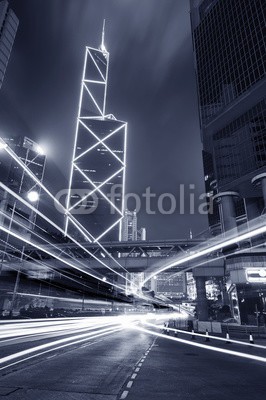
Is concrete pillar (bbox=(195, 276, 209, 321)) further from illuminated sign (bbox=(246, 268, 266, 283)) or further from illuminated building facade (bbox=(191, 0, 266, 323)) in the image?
illuminated sign (bbox=(246, 268, 266, 283))

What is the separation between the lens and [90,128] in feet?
482

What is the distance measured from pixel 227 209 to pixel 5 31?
347 feet

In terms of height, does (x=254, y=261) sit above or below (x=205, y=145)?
below

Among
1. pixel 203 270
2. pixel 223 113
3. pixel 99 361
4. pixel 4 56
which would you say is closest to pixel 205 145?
pixel 223 113

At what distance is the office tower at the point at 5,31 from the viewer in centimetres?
10494

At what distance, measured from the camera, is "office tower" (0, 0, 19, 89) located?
104938mm

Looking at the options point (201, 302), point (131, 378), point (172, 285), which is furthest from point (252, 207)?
point (172, 285)

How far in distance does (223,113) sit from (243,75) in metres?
10.5

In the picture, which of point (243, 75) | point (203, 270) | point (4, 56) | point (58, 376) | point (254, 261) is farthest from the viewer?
point (4, 56)

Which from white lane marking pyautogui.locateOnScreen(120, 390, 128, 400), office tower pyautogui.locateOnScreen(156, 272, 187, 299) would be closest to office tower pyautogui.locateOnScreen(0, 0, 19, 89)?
white lane marking pyautogui.locateOnScreen(120, 390, 128, 400)

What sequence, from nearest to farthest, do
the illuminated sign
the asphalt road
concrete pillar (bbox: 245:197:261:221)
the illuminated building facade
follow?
1. the asphalt road
2. the illuminated sign
3. the illuminated building facade
4. concrete pillar (bbox: 245:197:261:221)

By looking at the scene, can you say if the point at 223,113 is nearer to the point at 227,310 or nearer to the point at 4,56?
the point at 227,310

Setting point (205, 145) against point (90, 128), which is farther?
point (90, 128)

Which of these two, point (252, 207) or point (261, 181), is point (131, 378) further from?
point (252, 207)
